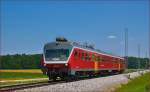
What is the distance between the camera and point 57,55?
3206cm

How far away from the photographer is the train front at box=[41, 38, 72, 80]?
31.5 metres

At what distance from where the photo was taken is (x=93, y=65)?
1539 inches

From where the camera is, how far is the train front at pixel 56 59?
31469mm

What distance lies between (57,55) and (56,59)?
0.39 metres

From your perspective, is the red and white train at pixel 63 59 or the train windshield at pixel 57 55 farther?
the train windshield at pixel 57 55

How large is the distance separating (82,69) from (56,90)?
1276cm

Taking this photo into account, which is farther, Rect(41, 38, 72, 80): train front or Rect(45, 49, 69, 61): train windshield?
Rect(45, 49, 69, 61): train windshield

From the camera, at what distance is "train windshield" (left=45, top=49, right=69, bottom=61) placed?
104 feet

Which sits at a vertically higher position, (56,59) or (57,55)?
(57,55)

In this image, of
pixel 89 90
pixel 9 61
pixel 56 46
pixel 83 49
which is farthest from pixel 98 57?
pixel 9 61

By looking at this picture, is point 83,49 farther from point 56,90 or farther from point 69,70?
point 56,90

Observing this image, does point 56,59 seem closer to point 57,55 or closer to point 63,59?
point 57,55

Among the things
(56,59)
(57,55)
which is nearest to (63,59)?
(56,59)

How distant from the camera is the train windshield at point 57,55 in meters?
31.8
